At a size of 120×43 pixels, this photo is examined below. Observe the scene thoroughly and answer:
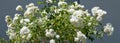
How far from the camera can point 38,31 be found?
4.80 metres

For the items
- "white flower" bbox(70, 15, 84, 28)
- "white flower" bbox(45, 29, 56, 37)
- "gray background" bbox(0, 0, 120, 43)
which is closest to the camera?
"white flower" bbox(70, 15, 84, 28)

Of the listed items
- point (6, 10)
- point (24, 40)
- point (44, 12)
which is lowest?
point (24, 40)

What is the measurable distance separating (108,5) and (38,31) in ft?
Answer: 10.7

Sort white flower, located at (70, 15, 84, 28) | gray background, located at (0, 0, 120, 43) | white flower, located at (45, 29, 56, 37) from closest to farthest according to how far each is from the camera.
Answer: white flower, located at (70, 15, 84, 28)
white flower, located at (45, 29, 56, 37)
gray background, located at (0, 0, 120, 43)

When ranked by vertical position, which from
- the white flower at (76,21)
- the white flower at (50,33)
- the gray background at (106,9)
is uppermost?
the gray background at (106,9)

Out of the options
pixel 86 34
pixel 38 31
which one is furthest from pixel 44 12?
pixel 86 34

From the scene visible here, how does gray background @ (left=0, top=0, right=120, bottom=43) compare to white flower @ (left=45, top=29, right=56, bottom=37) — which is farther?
gray background @ (left=0, top=0, right=120, bottom=43)

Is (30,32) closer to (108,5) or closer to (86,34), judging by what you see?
(86,34)

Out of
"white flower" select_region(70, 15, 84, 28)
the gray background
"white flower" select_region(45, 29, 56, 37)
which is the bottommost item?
"white flower" select_region(45, 29, 56, 37)

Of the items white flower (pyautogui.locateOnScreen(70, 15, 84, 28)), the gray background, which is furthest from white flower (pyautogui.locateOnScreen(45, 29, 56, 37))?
the gray background

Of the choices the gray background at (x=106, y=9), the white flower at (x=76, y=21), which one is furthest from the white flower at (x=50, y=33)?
the gray background at (x=106, y=9)

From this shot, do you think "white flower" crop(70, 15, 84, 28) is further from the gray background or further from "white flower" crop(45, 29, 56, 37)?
the gray background

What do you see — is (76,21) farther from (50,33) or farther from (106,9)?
(106,9)

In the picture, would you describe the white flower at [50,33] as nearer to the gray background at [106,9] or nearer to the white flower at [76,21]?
the white flower at [76,21]
